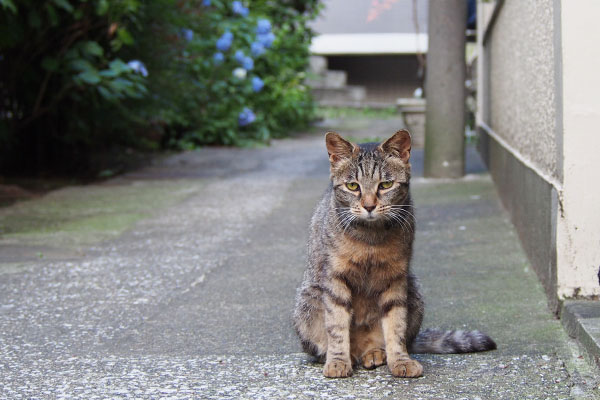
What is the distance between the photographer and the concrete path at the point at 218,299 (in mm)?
3117

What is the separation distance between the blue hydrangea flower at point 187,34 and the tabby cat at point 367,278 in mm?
6764

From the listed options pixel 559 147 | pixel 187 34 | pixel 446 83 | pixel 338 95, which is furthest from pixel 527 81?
pixel 338 95

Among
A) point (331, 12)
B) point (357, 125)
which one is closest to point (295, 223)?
point (357, 125)

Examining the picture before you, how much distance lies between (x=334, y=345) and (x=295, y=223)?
3.32m

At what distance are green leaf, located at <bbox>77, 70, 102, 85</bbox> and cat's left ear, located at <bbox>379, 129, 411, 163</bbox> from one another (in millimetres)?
4610

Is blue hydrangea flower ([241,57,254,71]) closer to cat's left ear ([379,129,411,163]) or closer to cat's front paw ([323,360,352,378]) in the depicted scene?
cat's left ear ([379,129,411,163])

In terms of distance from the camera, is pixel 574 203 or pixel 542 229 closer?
pixel 574 203

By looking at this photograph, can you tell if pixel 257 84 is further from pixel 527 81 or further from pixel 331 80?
pixel 527 81

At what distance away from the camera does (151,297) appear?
14.8ft

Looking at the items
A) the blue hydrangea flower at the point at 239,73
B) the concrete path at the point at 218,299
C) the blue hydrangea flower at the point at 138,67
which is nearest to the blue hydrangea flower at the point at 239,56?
the blue hydrangea flower at the point at 239,73

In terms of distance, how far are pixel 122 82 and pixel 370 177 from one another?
15.6ft

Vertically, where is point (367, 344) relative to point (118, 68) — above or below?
below

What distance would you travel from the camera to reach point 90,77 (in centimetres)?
732

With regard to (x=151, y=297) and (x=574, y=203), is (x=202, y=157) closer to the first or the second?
(x=151, y=297)
